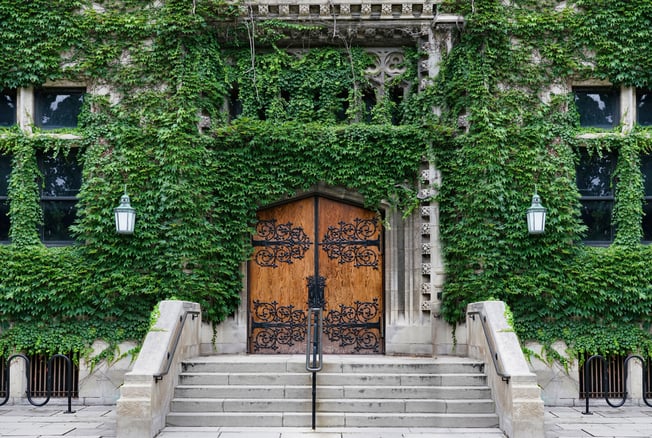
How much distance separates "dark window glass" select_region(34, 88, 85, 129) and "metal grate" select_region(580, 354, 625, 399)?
9.78 m

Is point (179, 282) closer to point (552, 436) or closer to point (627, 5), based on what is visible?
point (552, 436)

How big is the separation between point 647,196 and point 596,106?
1.79 meters

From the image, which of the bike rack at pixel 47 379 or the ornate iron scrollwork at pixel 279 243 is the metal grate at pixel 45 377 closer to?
the bike rack at pixel 47 379

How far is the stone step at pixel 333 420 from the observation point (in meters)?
8.74

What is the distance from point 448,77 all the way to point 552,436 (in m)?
6.17

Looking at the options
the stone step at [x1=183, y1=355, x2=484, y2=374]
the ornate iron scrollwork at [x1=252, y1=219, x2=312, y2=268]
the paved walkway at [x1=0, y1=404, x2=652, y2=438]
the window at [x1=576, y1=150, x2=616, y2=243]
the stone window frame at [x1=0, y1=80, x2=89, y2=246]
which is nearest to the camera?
the paved walkway at [x1=0, y1=404, x2=652, y2=438]

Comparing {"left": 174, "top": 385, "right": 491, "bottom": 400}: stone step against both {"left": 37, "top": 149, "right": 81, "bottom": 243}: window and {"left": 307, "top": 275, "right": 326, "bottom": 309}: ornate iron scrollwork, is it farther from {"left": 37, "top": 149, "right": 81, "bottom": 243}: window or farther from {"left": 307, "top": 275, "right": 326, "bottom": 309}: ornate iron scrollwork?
{"left": 37, "top": 149, "right": 81, "bottom": 243}: window

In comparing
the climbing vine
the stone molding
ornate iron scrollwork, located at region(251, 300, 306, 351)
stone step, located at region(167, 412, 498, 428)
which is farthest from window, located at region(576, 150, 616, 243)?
ornate iron scrollwork, located at region(251, 300, 306, 351)

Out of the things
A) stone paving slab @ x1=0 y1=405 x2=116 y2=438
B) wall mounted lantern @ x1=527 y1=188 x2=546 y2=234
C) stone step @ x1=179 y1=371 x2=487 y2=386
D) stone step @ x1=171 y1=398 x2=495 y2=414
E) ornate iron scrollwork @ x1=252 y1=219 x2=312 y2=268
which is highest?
wall mounted lantern @ x1=527 y1=188 x2=546 y2=234

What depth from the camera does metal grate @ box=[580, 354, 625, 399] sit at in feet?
36.2

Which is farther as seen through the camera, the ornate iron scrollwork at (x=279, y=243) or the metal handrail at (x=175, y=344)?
the ornate iron scrollwork at (x=279, y=243)

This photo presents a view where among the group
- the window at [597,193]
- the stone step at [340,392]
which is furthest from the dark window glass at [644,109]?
the stone step at [340,392]

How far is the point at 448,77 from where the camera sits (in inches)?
457

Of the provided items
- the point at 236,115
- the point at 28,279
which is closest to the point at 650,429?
the point at 236,115
